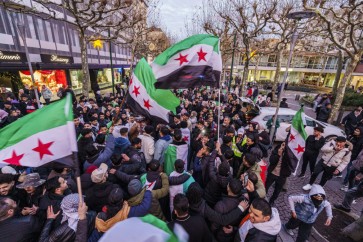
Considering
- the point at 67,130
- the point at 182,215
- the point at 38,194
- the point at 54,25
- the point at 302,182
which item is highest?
the point at 54,25

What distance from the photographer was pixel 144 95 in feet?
13.7

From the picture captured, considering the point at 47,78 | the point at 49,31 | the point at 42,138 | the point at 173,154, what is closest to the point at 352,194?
the point at 173,154

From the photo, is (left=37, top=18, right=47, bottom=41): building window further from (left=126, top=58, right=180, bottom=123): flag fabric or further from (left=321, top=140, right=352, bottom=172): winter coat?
(left=321, top=140, right=352, bottom=172): winter coat

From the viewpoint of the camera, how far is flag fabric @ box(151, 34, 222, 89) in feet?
13.5

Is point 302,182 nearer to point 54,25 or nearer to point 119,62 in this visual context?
point 54,25

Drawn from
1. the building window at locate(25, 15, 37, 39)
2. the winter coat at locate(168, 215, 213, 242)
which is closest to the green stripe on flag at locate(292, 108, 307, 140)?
the winter coat at locate(168, 215, 213, 242)

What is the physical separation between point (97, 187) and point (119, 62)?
3532cm

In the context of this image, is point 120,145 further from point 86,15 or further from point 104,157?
point 86,15

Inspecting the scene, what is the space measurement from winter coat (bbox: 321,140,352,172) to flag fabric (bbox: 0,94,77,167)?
223 inches

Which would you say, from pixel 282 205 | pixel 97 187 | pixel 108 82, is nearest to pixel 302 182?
pixel 282 205

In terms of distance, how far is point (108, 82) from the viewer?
30.5 m

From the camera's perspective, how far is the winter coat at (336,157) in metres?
4.79

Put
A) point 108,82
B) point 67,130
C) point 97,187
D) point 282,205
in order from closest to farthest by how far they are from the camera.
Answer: point 67,130 < point 97,187 < point 282,205 < point 108,82

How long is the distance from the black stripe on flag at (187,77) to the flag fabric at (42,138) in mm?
Answer: 2199
